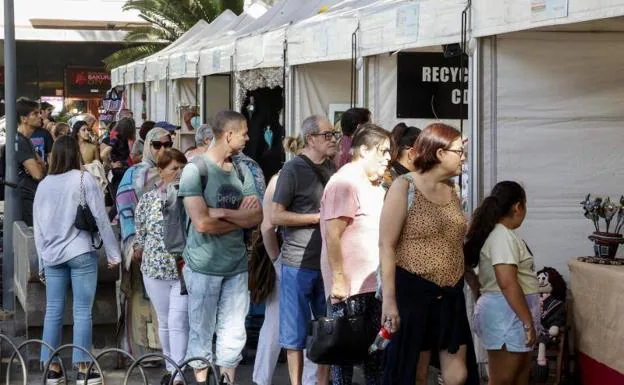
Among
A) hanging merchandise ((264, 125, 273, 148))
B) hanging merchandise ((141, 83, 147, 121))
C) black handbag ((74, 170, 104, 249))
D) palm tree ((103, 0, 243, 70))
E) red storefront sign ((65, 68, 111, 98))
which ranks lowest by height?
black handbag ((74, 170, 104, 249))

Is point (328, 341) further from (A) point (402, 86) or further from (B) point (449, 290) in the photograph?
(A) point (402, 86)

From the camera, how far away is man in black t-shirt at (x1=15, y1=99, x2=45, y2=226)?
11.5 metres

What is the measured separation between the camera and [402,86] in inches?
383

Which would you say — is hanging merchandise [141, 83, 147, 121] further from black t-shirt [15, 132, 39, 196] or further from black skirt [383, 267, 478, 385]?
black skirt [383, 267, 478, 385]

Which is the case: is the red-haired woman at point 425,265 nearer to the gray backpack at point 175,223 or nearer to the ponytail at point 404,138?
the ponytail at point 404,138

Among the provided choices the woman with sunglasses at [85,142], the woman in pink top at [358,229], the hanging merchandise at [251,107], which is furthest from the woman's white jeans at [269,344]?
→ the hanging merchandise at [251,107]

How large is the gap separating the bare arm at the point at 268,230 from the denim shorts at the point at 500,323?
5.15 ft

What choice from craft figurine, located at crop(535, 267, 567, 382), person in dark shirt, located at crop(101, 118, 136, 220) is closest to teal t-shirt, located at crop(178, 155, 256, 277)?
craft figurine, located at crop(535, 267, 567, 382)

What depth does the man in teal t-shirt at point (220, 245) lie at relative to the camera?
24.0ft

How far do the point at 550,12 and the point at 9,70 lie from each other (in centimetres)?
646

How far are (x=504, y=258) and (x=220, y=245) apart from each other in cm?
179

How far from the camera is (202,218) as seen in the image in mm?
7258

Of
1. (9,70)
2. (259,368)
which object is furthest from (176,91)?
(259,368)

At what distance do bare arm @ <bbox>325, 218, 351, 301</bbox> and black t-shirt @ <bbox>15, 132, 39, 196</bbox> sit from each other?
5.55m
